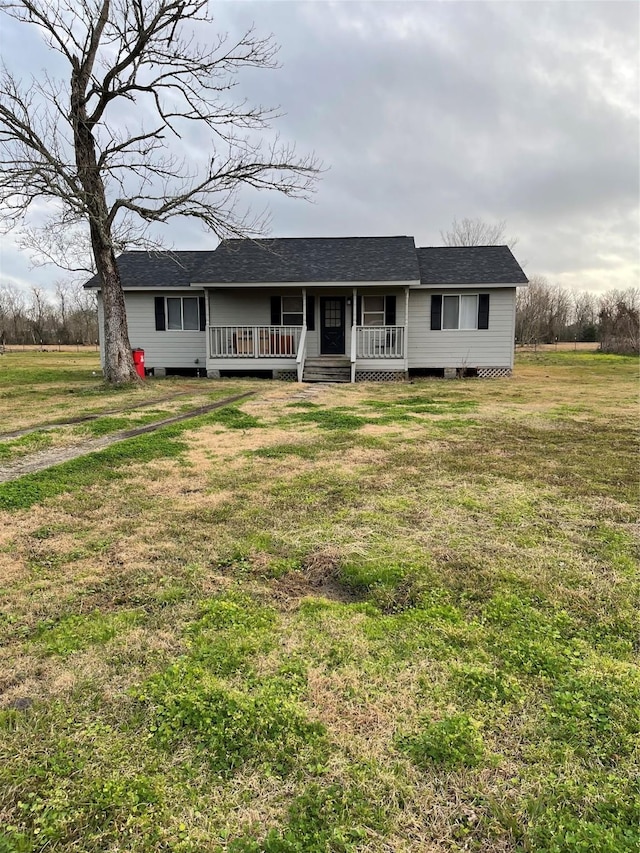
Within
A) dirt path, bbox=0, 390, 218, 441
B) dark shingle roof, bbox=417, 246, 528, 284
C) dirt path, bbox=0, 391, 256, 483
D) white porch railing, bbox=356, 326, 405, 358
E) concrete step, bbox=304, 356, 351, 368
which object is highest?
dark shingle roof, bbox=417, 246, 528, 284

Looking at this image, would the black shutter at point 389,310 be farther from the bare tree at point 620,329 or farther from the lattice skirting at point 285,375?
the bare tree at point 620,329

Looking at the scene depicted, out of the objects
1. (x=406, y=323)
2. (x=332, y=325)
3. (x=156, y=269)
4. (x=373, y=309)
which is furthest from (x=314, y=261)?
(x=156, y=269)

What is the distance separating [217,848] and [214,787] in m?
0.19

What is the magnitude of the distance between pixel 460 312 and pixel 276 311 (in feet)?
18.7

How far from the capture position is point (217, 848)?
51.6 inches

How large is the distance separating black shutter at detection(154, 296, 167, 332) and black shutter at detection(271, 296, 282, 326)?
3.53 meters

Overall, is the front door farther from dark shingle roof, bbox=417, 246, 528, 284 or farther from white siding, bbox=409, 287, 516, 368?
dark shingle roof, bbox=417, 246, 528, 284

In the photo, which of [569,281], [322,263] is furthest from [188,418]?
[569,281]

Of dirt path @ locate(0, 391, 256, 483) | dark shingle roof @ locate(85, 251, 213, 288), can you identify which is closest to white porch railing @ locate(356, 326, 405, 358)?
dark shingle roof @ locate(85, 251, 213, 288)

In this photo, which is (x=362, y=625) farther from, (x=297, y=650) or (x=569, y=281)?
(x=569, y=281)

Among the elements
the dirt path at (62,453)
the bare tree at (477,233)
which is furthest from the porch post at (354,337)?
the bare tree at (477,233)

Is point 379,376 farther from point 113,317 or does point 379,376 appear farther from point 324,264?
point 113,317

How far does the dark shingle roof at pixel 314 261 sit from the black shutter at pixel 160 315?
61.6 inches

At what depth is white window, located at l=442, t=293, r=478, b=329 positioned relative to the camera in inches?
594
